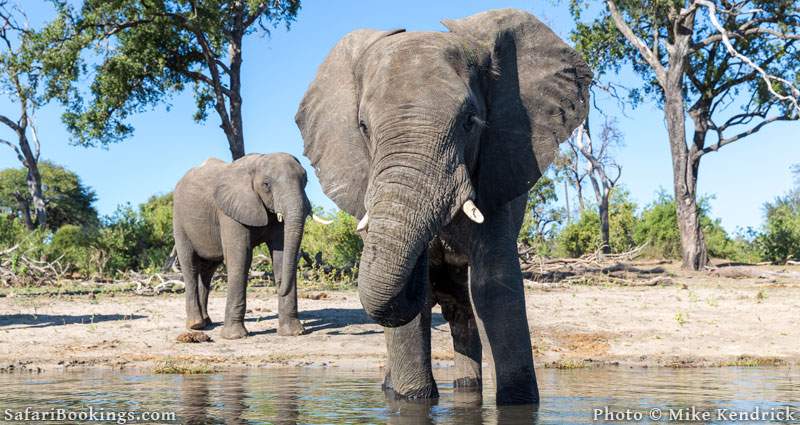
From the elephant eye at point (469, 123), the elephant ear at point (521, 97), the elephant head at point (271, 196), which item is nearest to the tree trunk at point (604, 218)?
the elephant head at point (271, 196)

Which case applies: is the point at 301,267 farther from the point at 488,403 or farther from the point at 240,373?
the point at 488,403

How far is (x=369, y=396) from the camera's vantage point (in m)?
6.54

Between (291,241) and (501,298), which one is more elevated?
(291,241)

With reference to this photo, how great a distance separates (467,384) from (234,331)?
5879 mm

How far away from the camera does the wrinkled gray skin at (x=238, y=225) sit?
1198 cm

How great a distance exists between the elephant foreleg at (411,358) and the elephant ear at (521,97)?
88 centimetres

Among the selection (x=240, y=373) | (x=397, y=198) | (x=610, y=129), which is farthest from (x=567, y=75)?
(x=610, y=129)

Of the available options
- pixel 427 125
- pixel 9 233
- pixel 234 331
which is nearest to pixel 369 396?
pixel 427 125

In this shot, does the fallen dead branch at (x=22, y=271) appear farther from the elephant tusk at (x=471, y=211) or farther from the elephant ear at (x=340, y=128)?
the elephant tusk at (x=471, y=211)

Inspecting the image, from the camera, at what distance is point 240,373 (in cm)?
916

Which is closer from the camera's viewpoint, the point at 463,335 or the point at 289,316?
the point at 463,335

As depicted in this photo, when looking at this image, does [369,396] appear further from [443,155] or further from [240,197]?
[240,197]

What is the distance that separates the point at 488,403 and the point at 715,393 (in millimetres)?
1841

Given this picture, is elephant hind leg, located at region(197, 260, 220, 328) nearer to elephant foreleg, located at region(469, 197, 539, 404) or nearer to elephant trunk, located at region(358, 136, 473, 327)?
elephant foreleg, located at region(469, 197, 539, 404)
